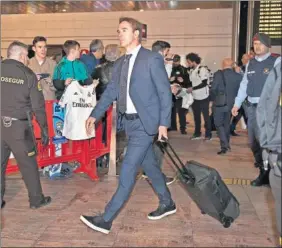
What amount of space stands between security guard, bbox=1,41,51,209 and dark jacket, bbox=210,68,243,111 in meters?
3.57

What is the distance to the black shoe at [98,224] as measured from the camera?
3084 mm

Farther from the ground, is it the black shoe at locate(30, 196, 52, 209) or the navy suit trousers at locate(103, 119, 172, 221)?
the navy suit trousers at locate(103, 119, 172, 221)

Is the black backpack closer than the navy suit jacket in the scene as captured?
Yes

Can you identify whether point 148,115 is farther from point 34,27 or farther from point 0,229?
point 34,27

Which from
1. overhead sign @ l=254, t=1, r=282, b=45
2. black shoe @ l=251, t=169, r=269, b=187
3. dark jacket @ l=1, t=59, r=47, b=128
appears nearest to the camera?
dark jacket @ l=1, t=59, r=47, b=128

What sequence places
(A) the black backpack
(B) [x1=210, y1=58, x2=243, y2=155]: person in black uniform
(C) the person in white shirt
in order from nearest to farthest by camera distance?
1. (A) the black backpack
2. (B) [x1=210, y1=58, x2=243, y2=155]: person in black uniform
3. (C) the person in white shirt

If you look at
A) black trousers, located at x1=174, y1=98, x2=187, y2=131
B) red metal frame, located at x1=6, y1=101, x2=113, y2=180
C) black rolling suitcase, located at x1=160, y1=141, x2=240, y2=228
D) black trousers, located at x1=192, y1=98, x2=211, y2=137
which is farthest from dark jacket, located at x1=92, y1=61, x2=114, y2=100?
black trousers, located at x1=174, y1=98, x2=187, y2=131

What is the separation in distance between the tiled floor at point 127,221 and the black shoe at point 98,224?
4 centimetres

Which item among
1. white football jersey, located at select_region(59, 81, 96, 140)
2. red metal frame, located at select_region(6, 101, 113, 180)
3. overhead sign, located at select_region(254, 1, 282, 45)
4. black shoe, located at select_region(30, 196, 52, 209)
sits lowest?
black shoe, located at select_region(30, 196, 52, 209)

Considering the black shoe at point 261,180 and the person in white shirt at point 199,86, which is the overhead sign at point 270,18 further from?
the black shoe at point 261,180

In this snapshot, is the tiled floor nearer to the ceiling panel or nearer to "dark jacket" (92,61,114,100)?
"dark jacket" (92,61,114,100)

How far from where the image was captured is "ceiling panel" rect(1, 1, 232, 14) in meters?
11.7

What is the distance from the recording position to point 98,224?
310cm

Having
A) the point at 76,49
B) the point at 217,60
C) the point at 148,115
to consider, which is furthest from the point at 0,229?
the point at 217,60
